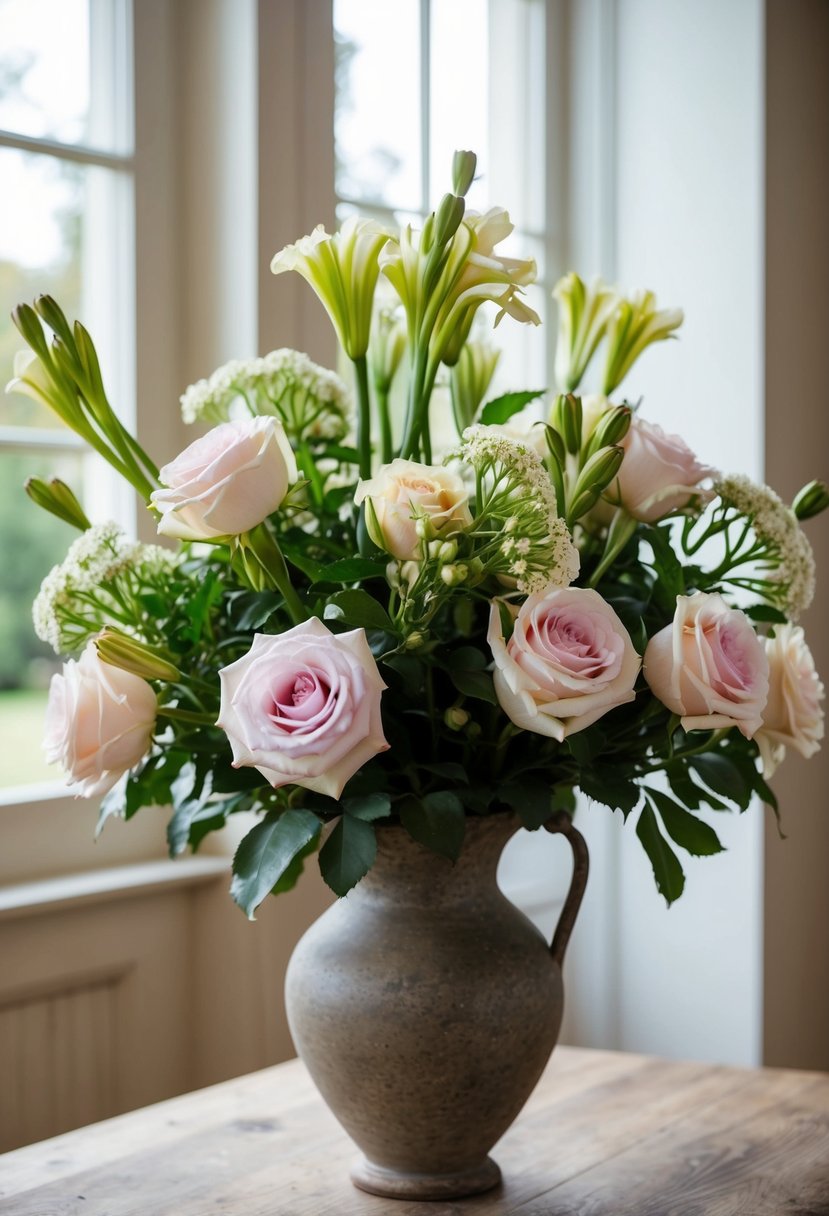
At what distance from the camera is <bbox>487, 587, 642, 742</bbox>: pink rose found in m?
0.82

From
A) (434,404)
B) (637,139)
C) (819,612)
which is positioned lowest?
(819,612)

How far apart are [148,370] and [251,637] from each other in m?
0.67

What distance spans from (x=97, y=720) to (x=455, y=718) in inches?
9.7

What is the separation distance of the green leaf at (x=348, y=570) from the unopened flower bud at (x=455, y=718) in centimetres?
11

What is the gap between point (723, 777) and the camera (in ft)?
3.19

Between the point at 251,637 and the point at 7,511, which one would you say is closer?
the point at 251,637

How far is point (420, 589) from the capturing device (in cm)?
84

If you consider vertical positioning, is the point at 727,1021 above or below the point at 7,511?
below

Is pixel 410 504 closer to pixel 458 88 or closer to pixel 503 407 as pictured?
pixel 503 407

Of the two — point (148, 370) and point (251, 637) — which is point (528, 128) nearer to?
point (148, 370)

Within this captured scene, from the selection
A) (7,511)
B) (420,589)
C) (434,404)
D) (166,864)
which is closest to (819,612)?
(434,404)

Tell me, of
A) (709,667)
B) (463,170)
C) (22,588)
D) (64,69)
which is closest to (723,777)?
(709,667)

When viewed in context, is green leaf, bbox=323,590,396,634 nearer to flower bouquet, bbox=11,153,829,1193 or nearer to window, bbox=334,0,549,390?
flower bouquet, bbox=11,153,829,1193

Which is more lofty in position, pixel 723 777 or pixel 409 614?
pixel 409 614
